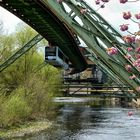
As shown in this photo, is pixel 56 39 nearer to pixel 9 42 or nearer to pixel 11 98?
pixel 11 98

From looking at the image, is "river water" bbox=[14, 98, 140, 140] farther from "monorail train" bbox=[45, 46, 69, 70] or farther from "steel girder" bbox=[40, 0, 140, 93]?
"steel girder" bbox=[40, 0, 140, 93]

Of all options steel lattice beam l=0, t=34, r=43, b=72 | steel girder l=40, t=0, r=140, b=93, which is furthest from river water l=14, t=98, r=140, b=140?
steel lattice beam l=0, t=34, r=43, b=72

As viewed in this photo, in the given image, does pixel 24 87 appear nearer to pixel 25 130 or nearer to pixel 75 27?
pixel 25 130

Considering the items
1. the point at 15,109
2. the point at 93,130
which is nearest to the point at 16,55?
the point at 15,109

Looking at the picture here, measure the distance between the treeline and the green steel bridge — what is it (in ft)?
14.4

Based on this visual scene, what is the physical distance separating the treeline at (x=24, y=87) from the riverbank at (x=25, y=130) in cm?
79

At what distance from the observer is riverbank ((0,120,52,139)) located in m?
30.3

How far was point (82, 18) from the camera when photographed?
1766 cm

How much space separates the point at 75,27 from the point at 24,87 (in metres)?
23.6

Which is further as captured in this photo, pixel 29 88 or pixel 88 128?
pixel 29 88

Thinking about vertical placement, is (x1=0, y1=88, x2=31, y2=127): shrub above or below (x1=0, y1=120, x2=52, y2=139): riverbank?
above

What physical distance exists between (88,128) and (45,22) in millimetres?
8257

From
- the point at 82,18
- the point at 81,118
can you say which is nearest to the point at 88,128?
the point at 81,118

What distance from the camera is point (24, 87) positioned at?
41062mm
